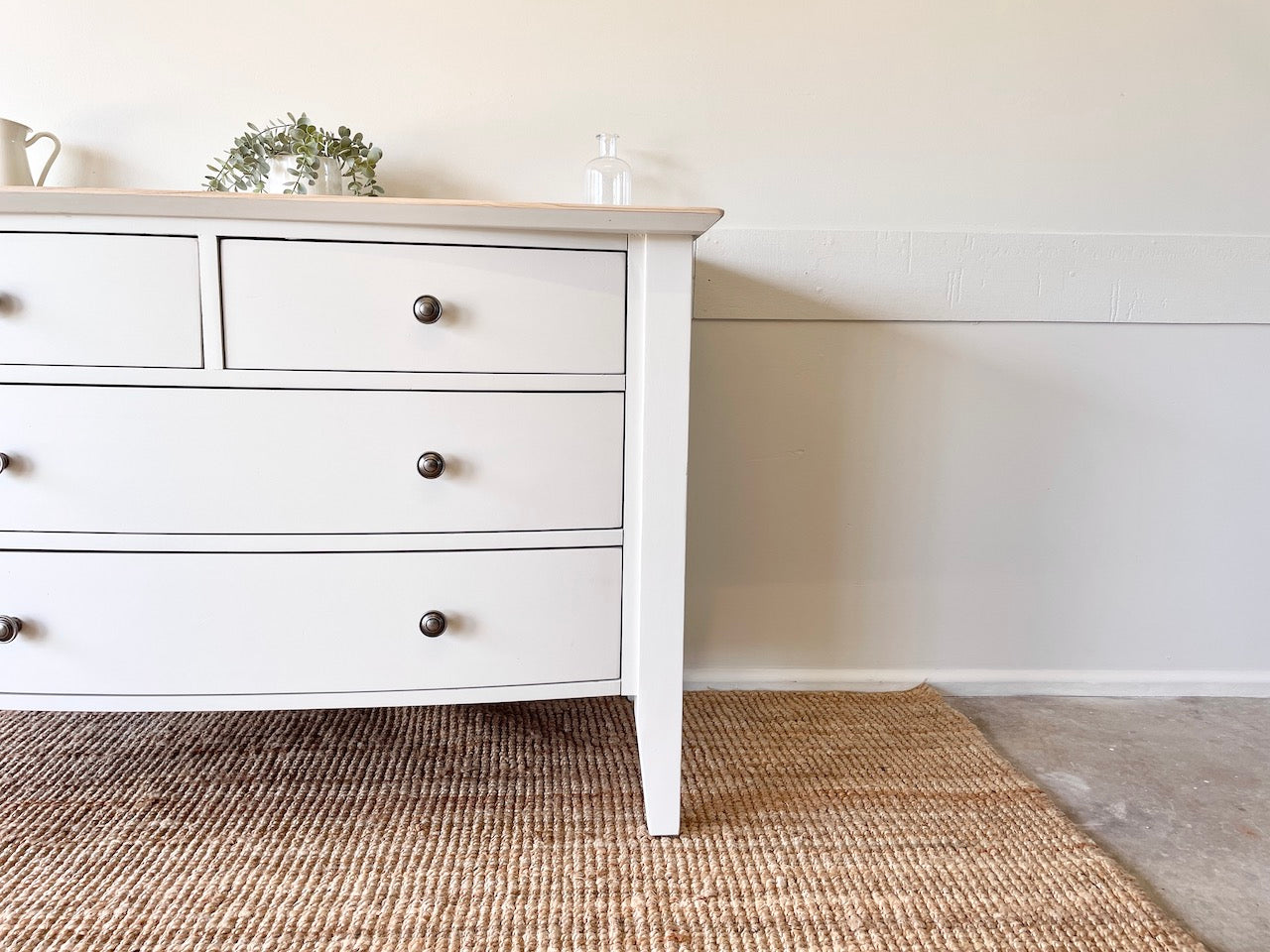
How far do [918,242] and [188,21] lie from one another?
143 cm

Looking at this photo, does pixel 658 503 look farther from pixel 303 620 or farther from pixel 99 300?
pixel 99 300

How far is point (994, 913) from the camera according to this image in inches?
38.9

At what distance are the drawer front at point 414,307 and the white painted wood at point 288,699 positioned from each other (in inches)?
17.3

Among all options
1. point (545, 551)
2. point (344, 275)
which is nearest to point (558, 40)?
point (344, 275)

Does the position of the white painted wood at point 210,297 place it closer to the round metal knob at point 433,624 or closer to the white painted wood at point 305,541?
the white painted wood at point 305,541

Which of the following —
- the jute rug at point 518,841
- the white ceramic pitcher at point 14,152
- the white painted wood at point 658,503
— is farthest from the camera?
the white ceramic pitcher at point 14,152

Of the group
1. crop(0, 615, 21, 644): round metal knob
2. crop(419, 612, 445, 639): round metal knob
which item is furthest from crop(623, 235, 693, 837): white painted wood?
crop(0, 615, 21, 644): round metal knob

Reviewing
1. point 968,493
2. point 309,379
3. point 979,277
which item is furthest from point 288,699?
point 979,277

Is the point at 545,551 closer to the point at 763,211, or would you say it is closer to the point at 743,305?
the point at 743,305

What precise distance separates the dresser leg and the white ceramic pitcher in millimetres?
Answer: 1317

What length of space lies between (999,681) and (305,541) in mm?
1430

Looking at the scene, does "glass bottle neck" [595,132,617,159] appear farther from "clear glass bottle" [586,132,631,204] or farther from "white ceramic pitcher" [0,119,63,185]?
"white ceramic pitcher" [0,119,63,185]

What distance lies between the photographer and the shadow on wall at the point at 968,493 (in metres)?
1.61

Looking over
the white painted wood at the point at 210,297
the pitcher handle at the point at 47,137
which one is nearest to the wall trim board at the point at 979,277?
the white painted wood at the point at 210,297
